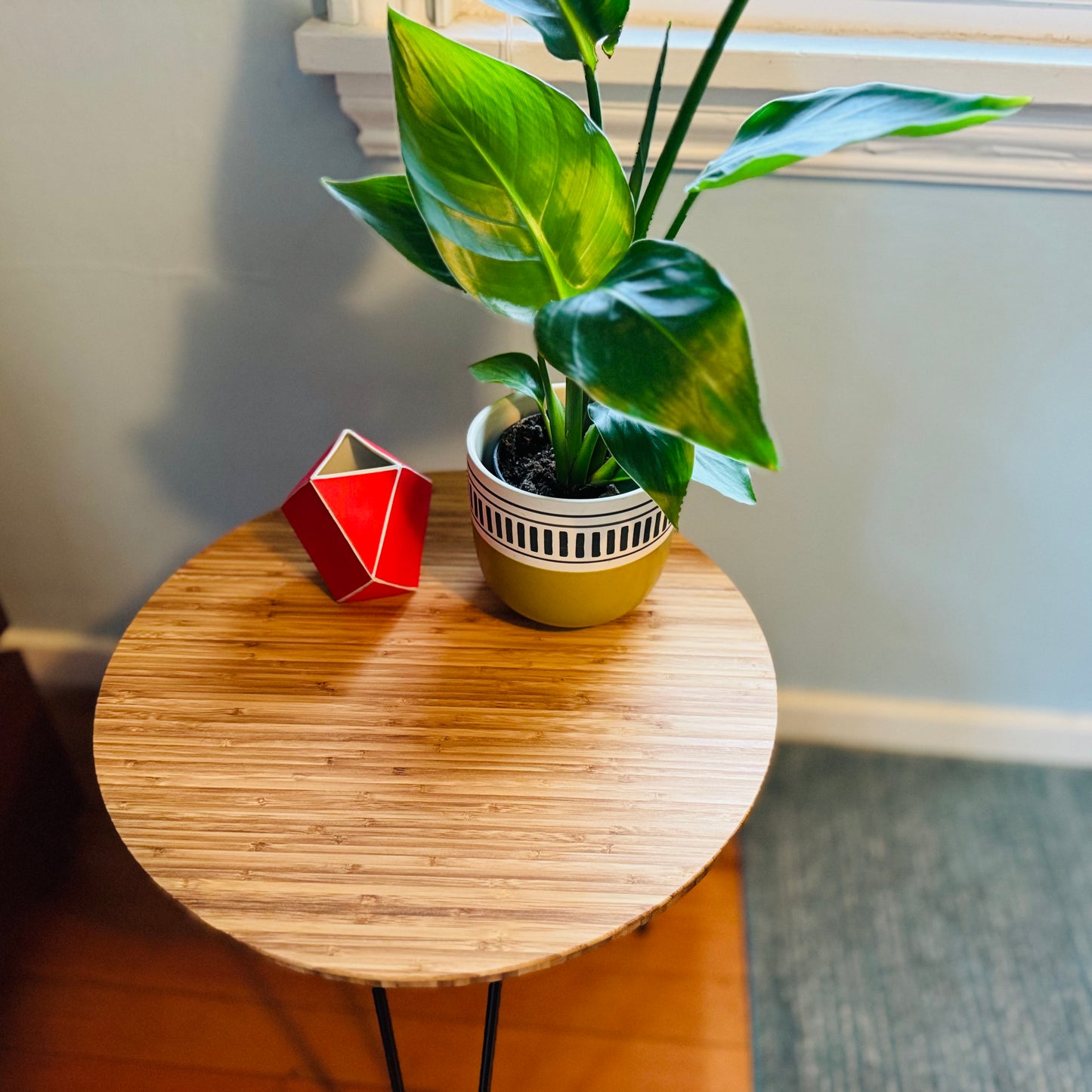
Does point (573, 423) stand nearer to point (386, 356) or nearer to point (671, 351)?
point (671, 351)

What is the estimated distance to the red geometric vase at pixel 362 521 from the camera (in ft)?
2.45

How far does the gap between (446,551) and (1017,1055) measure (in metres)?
0.84

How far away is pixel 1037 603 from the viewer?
3.83ft

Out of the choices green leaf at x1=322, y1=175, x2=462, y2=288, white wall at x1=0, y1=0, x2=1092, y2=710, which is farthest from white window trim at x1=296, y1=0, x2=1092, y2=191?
green leaf at x1=322, y1=175, x2=462, y2=288

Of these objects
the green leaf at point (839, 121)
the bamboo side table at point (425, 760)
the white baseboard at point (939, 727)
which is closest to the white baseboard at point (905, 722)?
the white baseboard at point (939, 727)

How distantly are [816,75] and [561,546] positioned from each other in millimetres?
492

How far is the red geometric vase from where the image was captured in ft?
2.45

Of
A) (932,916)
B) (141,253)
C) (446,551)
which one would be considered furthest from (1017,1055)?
(141,253)

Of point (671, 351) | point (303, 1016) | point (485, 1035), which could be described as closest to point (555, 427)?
point (671, 351)

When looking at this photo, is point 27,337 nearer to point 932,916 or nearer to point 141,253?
point 141,253

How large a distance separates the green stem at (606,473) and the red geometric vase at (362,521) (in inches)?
6.6

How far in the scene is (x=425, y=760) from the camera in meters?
0.67

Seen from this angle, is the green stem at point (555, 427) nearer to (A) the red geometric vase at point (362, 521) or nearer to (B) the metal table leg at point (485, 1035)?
(A) the red geometric vase at point (362, 521)

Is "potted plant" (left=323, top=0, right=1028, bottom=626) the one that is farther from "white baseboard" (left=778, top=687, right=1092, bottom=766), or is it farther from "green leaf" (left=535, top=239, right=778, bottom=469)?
"white baseboard" (left=778, top=687, right=1092, bottom=766)
